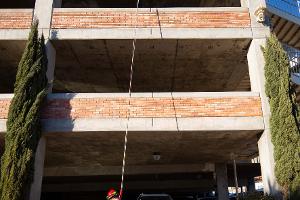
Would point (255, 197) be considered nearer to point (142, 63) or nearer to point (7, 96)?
point (142, 63)

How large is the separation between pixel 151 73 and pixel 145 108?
4.06m

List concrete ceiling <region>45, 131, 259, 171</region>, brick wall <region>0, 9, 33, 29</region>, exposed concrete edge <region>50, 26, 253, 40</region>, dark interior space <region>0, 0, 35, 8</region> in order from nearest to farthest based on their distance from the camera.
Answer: concrete ceiling <region>45, 131, 259, 171</region>, exposed concrete edge <region>50, 26, 253, 40</region>, brick wall <region>0, 9, 33, 29</region>, dark interior space <region>0, 0, 35, 8</region>

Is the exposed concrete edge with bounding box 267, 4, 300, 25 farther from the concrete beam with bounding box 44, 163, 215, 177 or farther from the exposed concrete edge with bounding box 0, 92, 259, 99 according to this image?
the concrete beam with bounding box 44, 163, 215, 177

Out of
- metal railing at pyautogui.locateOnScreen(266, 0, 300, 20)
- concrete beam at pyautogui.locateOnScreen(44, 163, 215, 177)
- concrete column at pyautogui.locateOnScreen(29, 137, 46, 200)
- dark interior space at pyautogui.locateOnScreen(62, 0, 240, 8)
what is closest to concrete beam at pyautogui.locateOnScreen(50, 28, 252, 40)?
metal railing at pyautogui.locateOnScreen(266, 0, 300, 20)

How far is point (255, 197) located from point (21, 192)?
23.9 ft

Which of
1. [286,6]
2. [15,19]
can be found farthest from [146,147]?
[286,6]

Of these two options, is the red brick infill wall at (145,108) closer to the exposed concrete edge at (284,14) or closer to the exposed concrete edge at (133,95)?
the exposed concrete edge at (133,95)

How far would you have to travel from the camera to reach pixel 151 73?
660 inches

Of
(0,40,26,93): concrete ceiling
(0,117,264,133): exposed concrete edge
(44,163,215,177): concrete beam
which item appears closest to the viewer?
(0,117,264,133): exposed concrete edge

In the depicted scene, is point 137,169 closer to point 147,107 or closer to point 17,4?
point 147,107

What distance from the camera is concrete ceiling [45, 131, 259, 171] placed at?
1347 cm

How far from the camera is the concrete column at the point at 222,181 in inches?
771

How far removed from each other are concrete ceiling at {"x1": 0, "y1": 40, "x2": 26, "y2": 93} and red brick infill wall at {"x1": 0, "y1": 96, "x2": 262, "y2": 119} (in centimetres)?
246

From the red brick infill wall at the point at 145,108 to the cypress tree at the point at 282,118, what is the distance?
0.72 metres
